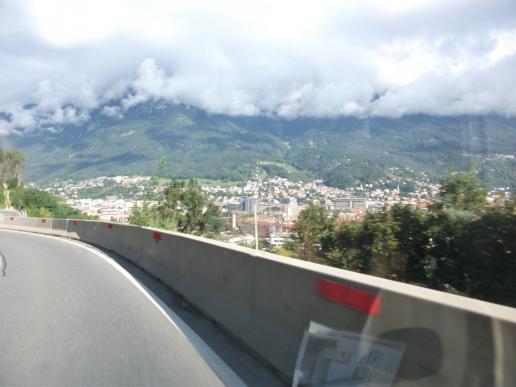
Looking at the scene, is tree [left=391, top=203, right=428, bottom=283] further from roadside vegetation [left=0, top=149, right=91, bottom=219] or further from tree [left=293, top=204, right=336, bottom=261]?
roadside vegetation [left=0, top=149, right=91, bottom=219]

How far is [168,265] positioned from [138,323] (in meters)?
3.55

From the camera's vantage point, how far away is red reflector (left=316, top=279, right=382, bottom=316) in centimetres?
427

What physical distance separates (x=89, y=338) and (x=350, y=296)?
3.86m

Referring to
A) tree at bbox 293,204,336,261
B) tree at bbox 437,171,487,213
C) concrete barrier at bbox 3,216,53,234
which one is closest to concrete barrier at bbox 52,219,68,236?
concrete barrier at bbox 3,216,53,234

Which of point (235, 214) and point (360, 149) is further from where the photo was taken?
point (360, 149)

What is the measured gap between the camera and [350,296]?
4.62 meters

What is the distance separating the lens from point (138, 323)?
787 centimetres

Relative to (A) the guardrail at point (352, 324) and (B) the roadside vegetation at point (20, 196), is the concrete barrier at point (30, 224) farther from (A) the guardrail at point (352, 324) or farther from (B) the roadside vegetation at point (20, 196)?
(B) the roadside vegetation at point (20, 196)

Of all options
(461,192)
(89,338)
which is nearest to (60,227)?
(89,338)

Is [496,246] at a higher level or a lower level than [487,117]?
lower

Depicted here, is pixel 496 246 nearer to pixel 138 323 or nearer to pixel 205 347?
pixel 205 347

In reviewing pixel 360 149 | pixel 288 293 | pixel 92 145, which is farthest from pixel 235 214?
pixel 92 145

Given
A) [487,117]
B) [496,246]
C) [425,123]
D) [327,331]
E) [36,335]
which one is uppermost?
[425,123]

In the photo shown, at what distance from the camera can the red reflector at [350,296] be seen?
14.0 feet
